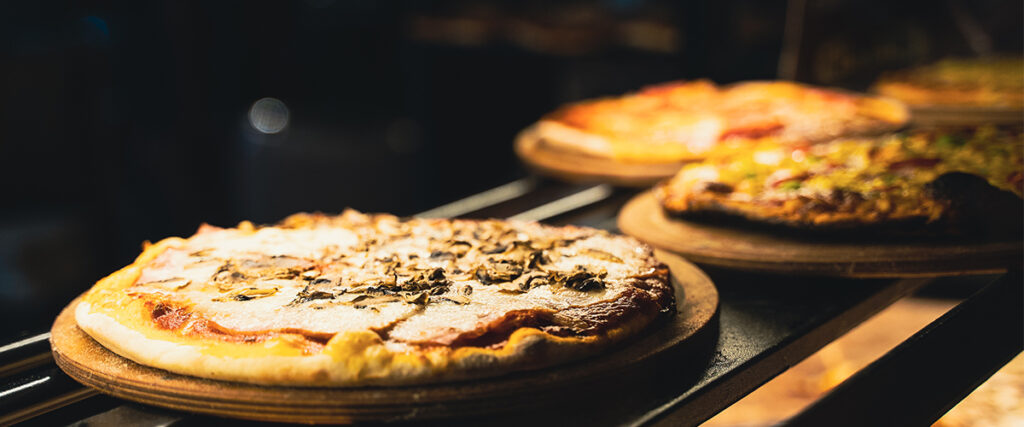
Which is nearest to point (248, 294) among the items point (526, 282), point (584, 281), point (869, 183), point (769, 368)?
point (526, 282)

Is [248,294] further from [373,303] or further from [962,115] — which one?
[962,115]

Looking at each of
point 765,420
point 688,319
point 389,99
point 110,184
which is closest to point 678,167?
point 765,420

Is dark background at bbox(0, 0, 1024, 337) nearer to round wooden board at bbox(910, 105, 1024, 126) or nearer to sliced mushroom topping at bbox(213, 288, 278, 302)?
round wooden board at bbox(910, 105, 1024, 126)

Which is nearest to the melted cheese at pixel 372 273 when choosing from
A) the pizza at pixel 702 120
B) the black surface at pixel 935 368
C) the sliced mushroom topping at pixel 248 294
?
the sliced mushroom topping at pixel 248 294

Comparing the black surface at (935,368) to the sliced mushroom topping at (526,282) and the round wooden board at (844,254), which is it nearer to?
the round wooden board at (844,254)

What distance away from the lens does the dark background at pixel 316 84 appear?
18.3 feet

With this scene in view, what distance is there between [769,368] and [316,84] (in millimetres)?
9408

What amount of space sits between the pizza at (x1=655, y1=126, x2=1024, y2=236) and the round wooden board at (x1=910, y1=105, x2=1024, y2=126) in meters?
0.87

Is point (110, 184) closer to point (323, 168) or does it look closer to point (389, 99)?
point (323, 168)

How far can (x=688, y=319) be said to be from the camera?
2.05 metres

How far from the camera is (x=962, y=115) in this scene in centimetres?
467

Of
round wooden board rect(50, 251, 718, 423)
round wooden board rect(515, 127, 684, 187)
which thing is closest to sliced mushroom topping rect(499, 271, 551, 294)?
round wooden board rect(50, 251, 718, 423)

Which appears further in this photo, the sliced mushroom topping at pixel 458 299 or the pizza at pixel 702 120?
the pizza at pixel 702 120

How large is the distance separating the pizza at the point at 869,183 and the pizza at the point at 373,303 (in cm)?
54
